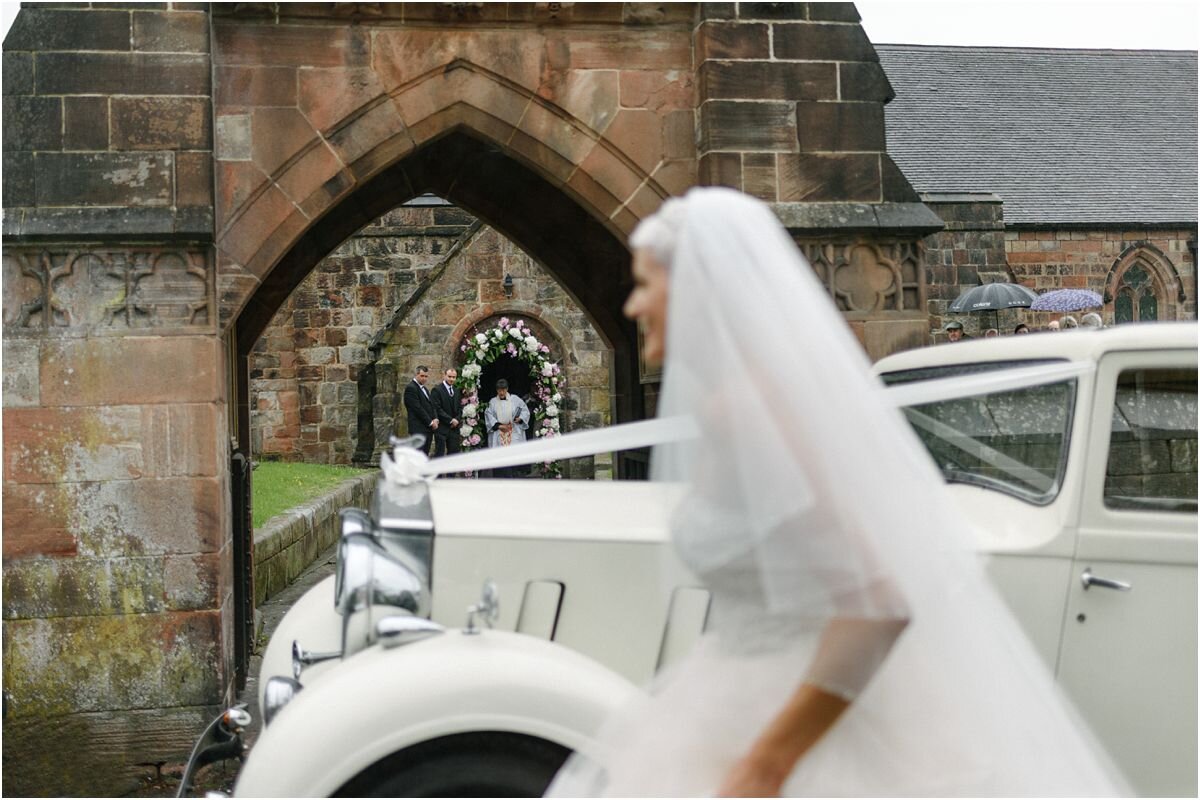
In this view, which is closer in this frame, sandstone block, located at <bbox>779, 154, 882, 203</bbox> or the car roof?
the car roof

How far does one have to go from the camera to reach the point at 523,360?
20891mm

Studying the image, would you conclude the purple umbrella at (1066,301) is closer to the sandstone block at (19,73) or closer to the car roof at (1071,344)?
the car roof at (1071,344)

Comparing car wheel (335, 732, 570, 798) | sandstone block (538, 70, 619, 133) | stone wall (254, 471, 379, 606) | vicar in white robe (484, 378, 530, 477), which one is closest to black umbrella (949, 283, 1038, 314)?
vicar in white robe (484, 378, 530, 477)

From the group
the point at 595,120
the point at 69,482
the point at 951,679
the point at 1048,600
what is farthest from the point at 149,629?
the point at 951,679

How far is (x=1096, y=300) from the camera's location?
18359 mm

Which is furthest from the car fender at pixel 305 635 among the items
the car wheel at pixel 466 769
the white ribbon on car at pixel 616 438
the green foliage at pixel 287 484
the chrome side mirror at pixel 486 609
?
the green foliage at pixel 287 484

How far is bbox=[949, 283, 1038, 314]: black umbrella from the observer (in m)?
18.3

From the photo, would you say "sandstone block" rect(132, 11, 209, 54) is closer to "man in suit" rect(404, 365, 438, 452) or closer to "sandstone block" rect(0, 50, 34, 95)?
"sandstone block" rect(0, 50, 34, 95)

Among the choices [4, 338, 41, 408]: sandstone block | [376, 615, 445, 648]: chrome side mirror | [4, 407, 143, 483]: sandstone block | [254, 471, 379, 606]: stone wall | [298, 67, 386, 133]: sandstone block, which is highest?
[298, 67, 386, 133]: sandstone block

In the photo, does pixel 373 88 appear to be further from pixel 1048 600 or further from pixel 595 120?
pixel 1048 600

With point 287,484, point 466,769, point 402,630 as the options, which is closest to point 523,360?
point 287,484

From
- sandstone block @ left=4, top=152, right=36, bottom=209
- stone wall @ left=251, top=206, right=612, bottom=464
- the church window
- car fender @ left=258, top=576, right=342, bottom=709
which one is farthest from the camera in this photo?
the church window

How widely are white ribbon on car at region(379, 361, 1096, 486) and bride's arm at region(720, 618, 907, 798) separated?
1.58 metres

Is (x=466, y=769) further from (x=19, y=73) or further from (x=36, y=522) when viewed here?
(x=19, y=73)
